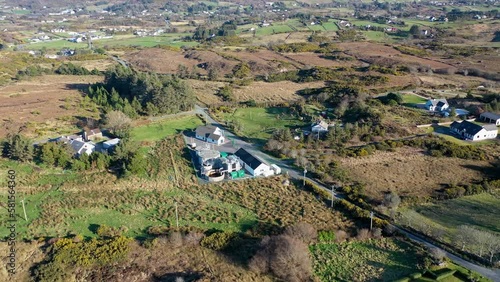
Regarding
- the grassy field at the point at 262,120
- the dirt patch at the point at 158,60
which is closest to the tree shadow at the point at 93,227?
the grassy field at the point at 262,120

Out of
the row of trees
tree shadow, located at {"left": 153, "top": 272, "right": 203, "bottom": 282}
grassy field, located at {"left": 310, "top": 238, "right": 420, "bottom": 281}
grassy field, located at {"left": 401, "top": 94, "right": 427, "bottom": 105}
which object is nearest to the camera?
tree shadow, located at {"left": 153, "top": 272, "right": 203, "bottom": 282}

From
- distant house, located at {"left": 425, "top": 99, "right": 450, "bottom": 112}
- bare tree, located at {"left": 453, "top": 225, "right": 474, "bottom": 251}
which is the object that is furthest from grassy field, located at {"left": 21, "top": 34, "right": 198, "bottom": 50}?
bare tree, located at {"left": 453, "top": 225, "right": 474, "bottom": 251}

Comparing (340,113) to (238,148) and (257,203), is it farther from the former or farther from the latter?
(257,203)

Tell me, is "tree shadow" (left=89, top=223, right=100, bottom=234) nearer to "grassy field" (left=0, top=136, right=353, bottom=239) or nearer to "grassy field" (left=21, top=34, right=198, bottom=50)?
"grassy field" (left=0, top=136, right=353, bottom=239)

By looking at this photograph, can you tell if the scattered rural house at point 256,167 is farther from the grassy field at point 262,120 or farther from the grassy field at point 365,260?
the grassy field at point 365,260

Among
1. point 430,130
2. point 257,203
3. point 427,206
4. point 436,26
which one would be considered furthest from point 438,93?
point 436,26

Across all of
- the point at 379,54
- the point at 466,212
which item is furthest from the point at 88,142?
the point at 379,54
